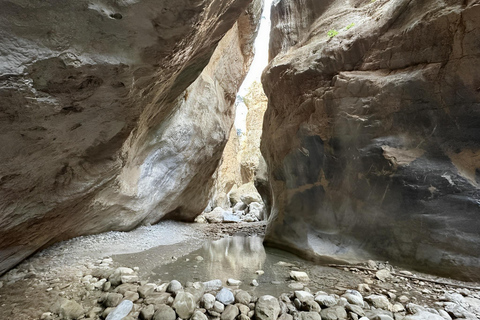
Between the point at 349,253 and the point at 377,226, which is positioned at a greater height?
the point at 377,226

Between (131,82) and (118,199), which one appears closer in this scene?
(131,82)

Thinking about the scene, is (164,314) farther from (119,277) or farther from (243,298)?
(119,277)

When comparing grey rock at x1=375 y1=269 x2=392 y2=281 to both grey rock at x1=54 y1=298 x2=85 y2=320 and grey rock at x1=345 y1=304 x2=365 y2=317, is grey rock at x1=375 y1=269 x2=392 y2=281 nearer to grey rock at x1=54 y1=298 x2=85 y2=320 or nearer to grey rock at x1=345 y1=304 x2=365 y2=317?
grey rock at x1=345 y1=304 x2=365 y2=317

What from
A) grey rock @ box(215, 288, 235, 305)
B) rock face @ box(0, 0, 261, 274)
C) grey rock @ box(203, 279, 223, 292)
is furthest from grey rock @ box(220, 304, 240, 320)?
rock face @ box(0, 0, 261, 274)

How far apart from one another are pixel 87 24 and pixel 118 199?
4496 mm

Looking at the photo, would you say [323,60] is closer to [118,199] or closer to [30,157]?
[30,157]

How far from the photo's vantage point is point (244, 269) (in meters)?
4.25

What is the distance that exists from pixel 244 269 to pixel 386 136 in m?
3.31

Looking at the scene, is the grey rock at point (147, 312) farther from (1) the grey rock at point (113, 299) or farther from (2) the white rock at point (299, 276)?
(2) the white rock at point (299, 276)

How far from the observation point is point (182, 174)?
818 cm

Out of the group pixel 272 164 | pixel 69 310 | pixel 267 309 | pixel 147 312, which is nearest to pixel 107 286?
pixel 69 310

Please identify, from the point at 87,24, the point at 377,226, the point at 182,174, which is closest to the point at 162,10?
the point at 87,24

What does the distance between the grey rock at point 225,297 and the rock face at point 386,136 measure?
2.45 m

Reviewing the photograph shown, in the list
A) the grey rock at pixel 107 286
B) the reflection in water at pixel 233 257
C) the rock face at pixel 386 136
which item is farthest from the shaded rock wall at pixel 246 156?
the grey rock at pixel 107 286
